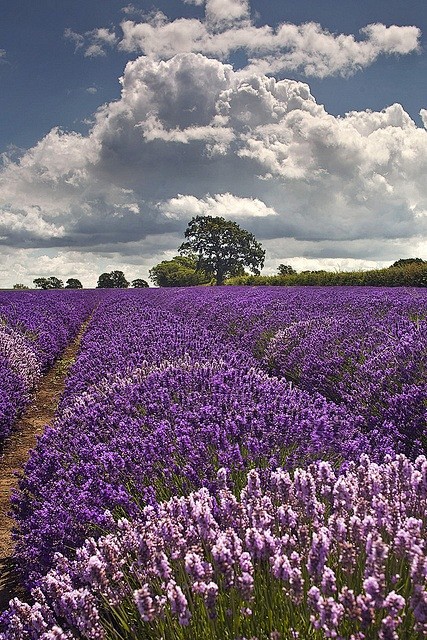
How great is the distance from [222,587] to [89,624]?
0.40 meters

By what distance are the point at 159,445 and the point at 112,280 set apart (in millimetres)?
68210

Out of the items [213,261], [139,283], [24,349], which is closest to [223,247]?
[213,261]

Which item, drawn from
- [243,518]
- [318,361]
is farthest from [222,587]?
[318,361]

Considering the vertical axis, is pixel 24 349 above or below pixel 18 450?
above

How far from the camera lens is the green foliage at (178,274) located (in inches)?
2345

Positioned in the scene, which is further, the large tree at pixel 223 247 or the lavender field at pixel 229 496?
the large tree at pixel 223 247

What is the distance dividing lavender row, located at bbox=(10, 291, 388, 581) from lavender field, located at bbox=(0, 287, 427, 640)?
0.01m

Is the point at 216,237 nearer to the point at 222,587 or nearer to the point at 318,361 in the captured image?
the point at 318,361

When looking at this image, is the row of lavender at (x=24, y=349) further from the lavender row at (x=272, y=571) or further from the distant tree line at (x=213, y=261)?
the distant tree line at (x=213, y=261)

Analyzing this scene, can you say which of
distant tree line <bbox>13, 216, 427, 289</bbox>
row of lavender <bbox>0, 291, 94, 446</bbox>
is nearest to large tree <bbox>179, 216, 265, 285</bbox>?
distant tree line <bbox>13, 216, 427, 289</bbox>

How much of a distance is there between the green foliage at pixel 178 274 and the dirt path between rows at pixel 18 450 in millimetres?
48658

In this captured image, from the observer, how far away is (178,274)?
64812 millimetres

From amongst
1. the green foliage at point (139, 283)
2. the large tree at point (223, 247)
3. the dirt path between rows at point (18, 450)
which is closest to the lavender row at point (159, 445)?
the dirt path between rows at point (18, 450)

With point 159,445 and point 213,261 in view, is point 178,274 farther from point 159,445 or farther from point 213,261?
point 159,445
